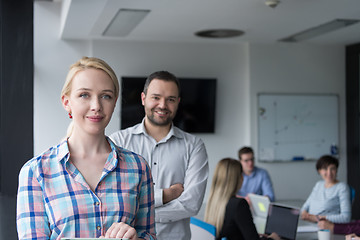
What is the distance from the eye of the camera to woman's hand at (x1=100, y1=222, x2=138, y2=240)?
115 centimetres

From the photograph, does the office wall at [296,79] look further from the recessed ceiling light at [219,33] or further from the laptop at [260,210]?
the laptop at [260,210]

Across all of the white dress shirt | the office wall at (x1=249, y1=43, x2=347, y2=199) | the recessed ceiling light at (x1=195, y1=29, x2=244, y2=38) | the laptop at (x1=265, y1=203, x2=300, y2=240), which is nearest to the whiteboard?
the office wall at (x1=249, y1=43, x2=347, y2=199)

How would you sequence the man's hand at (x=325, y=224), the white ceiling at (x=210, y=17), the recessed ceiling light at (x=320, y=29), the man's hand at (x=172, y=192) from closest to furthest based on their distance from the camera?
the man's hand at (x=172, y=192) → the man's hand at (x=325, y=224) → the white ceiling at (x=210, y=17) → the recessed ceiling light at (x=320, y=29)

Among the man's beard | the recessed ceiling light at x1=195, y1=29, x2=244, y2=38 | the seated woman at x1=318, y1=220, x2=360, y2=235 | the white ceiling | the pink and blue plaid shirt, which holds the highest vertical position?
the recessed ceiling light at x1=195, y1=29, x2=244, y2=38

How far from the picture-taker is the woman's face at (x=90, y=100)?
47.9 inches

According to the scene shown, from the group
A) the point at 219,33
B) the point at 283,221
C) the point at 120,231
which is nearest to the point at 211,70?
the point at 219,33

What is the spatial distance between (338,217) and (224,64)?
3.47 meters

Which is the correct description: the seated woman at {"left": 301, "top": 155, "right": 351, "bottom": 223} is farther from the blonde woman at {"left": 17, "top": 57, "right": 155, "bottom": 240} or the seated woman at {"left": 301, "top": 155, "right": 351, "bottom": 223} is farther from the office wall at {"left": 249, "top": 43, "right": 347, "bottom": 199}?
the blonde woman at {"left": 17, "top": 57, "right": 155, "bottom": 240}

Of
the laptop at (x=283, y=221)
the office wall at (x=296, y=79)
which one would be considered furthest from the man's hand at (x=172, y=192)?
the office wall at (x=296, y=79)

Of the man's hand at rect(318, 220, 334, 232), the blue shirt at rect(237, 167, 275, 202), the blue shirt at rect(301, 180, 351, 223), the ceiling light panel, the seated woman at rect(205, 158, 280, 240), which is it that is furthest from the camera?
the ceiling light panel

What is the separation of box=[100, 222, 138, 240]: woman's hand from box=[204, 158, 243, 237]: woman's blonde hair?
7.20 ft

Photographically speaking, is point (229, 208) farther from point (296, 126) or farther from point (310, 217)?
point (296, 126)

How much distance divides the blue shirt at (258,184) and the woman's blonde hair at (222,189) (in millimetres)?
1487

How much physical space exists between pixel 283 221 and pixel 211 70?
12.9 ft
